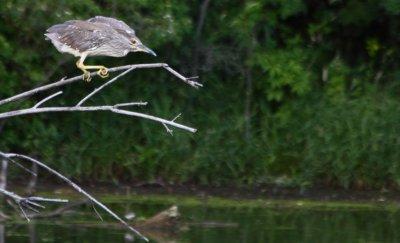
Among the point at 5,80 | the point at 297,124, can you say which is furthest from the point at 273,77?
the point at 5,80

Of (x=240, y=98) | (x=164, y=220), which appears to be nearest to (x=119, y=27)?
(x=164, y=220)

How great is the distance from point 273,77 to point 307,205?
148cm

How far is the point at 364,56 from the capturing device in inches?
494

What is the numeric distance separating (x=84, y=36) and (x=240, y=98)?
6.11 meters

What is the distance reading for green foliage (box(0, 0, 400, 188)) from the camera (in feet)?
37.6

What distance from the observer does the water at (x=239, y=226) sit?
9.43 metres

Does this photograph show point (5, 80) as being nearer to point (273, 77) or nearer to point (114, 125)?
point (114, 125)

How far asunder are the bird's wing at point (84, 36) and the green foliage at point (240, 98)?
4650mm

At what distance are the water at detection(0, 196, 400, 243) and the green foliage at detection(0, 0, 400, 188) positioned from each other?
899 mm

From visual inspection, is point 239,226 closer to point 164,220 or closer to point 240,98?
point 164,220

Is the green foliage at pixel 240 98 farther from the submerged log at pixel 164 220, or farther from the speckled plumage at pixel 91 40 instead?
the speckled plumage at pixel 91 40

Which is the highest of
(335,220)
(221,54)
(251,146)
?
(221,54)

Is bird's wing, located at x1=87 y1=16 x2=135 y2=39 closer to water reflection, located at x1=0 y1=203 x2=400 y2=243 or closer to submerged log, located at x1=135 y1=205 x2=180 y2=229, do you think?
water reflection, located at x1=0 y1=203 x2=400 y2=243

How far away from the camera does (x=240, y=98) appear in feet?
40.7
